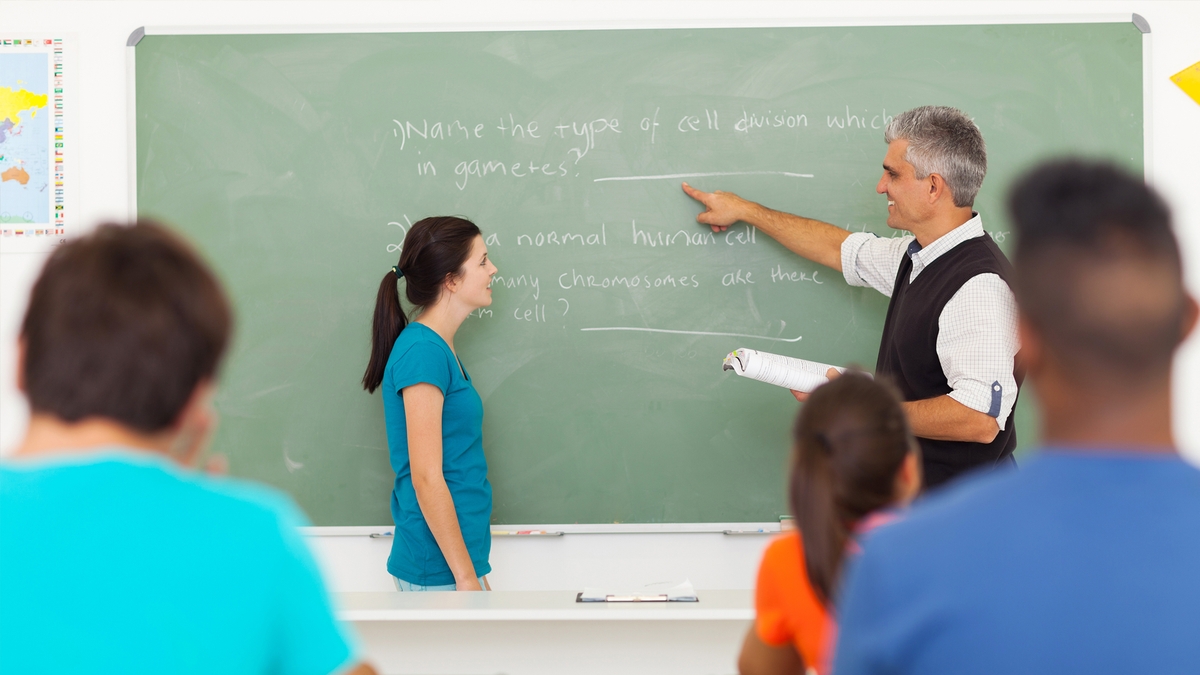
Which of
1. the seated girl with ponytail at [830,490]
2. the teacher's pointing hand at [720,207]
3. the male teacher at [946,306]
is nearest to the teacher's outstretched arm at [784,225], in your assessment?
the teacher's pointing hand at [720,207]

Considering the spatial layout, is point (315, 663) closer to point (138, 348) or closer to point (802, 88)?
point (138, 348)

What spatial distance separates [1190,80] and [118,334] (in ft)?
9.34

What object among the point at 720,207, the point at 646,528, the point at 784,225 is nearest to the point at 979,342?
the point at 784,225

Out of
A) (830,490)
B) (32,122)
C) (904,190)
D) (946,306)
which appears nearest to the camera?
(830,490)

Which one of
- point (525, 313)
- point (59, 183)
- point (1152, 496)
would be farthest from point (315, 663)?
point (59, 183)

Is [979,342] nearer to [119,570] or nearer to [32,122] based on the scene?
[119,570]

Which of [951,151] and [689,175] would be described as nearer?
[951,151]

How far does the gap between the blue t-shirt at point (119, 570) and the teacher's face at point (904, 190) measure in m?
1.91

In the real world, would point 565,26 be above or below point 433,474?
above

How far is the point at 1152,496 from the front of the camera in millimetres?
583

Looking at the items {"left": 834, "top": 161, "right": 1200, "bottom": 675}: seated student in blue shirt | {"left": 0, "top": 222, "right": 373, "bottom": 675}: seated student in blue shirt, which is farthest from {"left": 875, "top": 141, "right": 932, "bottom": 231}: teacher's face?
{"left": 0, "top": 222, "right": 373, "bottom": 675}: seated student in blue shirt

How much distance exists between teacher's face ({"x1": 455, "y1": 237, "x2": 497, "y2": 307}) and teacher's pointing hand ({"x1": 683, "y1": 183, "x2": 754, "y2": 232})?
62 cm

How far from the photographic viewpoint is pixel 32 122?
8.44ft

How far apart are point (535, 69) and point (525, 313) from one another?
27.8 inches
